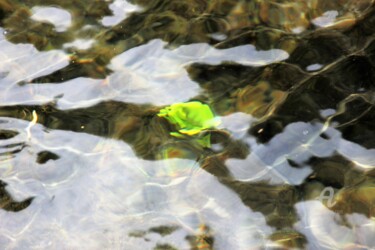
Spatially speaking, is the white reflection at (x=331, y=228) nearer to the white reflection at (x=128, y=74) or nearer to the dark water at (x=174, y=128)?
the dark water at (x=174, y=128)

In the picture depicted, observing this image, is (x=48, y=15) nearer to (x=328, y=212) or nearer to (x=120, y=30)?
(x=120, y=30)

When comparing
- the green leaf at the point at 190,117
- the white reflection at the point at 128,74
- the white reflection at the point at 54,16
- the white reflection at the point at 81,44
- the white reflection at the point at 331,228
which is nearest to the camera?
the white reflection at the point at 331,228

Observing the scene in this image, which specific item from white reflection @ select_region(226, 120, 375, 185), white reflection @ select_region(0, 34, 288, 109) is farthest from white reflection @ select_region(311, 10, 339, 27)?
white reflection @ select_region(226, 120, 375, 185)

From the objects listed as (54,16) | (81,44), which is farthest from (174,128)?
(54,16)

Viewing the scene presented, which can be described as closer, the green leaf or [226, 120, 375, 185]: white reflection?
[226, 120, 375, 185]: white reflection

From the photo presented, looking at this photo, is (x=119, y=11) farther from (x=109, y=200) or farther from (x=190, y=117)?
(x=109, y=200)

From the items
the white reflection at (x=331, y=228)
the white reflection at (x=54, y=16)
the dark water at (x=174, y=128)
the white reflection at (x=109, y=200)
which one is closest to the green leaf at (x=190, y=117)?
the dark water at (x=174, y=128)

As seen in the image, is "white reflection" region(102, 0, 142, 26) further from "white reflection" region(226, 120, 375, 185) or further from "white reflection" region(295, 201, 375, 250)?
"white reflection" region(295, 201, 375, 250)

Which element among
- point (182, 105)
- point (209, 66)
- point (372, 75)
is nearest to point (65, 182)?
point (182, 105)
